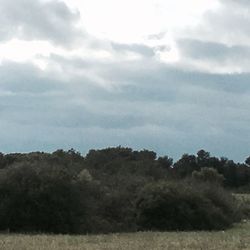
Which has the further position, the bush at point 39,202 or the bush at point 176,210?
the bush at point 176,210

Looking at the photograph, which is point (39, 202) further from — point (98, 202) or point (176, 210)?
point (176, 210)

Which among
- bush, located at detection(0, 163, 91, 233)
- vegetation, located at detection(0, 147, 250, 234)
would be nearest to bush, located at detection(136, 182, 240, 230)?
vegetation, located at detection(0, 147, 250, 234)

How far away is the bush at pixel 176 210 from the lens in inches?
1948

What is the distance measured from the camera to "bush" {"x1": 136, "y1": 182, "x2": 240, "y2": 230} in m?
49.5

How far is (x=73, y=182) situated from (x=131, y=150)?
6059 centimetres

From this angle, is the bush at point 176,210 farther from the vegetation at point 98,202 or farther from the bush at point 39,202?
the bush at point 39,202

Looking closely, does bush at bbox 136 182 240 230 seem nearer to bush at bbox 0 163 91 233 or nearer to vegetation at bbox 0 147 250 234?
vegetation at bbox 0 147 250 234

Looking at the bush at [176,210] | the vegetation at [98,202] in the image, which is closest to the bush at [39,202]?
the vegetation at [98,202]

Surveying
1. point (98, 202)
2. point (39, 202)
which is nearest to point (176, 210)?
point (98, 202)

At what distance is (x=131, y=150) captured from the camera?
4126 inches

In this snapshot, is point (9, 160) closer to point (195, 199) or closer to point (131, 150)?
point (195, 199)

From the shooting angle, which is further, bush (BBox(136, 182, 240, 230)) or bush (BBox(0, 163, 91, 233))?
bush (BBox(136, 182, 240, 230))

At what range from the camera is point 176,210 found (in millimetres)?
49844

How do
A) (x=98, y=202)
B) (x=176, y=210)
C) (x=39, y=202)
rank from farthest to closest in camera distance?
(x=176, y=210) < (x=98, y=202) < (x=39, y=202)
